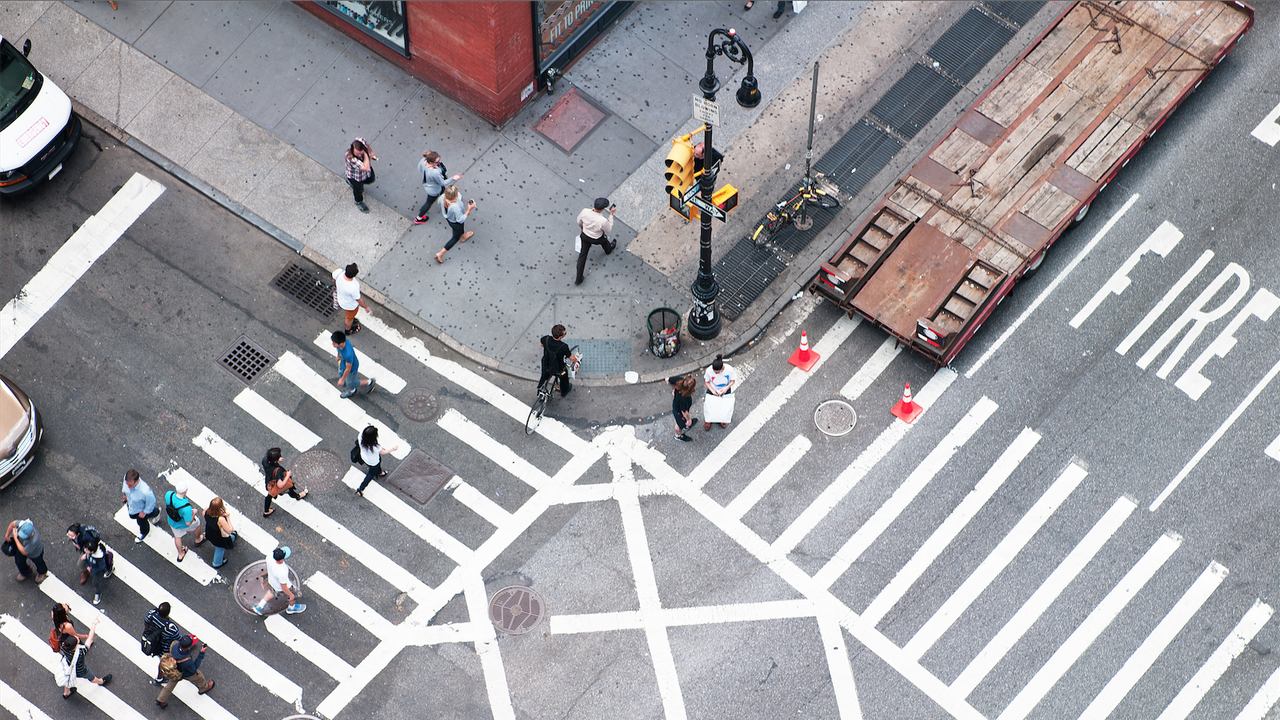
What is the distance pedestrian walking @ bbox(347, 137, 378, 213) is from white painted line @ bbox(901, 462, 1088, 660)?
10783mm

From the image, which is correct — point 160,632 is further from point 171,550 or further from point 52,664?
point 171,550

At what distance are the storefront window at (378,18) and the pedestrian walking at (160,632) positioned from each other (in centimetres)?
1121

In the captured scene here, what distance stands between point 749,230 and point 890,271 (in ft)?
8.95

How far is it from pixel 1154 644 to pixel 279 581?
40.4ft

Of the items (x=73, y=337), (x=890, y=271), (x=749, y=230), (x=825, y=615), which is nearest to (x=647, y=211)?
(x=749, y=230)

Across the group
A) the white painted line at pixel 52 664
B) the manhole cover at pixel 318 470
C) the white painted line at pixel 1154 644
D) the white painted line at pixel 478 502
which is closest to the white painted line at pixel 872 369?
the white painted line at pixel 1154 644

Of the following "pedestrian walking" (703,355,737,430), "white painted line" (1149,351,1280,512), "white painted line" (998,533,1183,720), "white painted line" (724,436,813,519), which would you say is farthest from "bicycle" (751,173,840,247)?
"white painted line" (998,533,1183,720)

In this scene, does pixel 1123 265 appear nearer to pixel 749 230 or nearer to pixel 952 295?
pixel 952 295

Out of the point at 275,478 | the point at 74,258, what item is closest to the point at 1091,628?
the point at 275,478

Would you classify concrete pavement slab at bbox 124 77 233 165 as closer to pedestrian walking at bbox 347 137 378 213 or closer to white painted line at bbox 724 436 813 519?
pedestrian walking at bbox 347 137 378 213

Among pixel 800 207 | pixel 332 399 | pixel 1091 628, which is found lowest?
pixel 332 399

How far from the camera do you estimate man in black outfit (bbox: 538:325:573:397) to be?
2098 centimetres

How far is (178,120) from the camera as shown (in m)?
25.0

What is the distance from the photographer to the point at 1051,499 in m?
21.1
